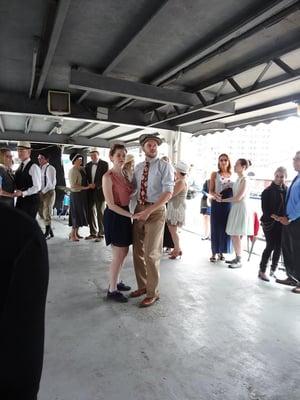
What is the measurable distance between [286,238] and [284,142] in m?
3.78

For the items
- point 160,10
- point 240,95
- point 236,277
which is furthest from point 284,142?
point 160,10

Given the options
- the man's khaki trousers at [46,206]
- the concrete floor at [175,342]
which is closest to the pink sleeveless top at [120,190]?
the concrete floor at [175,342]

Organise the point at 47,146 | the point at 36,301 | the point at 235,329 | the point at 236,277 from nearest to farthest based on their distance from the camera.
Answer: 1. the point at 36,301
2. the point at 235,329
3. the point at 236,277
4. the point at 47,146

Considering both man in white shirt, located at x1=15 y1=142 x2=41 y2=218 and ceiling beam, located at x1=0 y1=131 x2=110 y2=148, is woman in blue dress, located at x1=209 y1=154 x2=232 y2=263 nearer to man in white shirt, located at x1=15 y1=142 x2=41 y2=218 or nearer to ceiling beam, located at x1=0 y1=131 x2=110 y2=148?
man in white shirt, located at x1=15 y1=142 x2=41 y2=218

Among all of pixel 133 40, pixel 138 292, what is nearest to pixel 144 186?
pixel 138 292

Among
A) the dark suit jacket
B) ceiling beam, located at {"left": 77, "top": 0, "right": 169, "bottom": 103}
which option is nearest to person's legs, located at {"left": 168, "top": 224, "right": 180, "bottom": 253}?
the dark suit jacket

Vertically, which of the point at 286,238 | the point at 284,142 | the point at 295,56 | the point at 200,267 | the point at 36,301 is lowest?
the point at 200,267

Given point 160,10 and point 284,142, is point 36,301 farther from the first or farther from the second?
point 284,142

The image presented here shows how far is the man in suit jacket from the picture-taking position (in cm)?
611

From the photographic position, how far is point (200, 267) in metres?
4.48

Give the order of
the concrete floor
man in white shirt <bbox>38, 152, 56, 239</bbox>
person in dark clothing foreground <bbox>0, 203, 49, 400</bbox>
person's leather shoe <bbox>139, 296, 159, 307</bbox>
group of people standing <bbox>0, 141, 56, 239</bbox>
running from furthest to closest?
man in white shirt <bbox>38, 152, 56, 239</bbox> → group of people standing <bbox>0, 141, 56, 239</bbox> → person's leather shoe <bbox>139, 296, 159, 307</bbox> → the concrete floor → person in dark clothing foreground <bbox>0, 203, 49, 400</bbox>

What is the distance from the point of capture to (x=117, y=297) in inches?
123

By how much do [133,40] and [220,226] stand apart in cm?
274

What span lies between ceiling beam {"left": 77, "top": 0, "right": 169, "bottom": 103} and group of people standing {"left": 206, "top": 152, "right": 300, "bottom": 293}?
197cm
